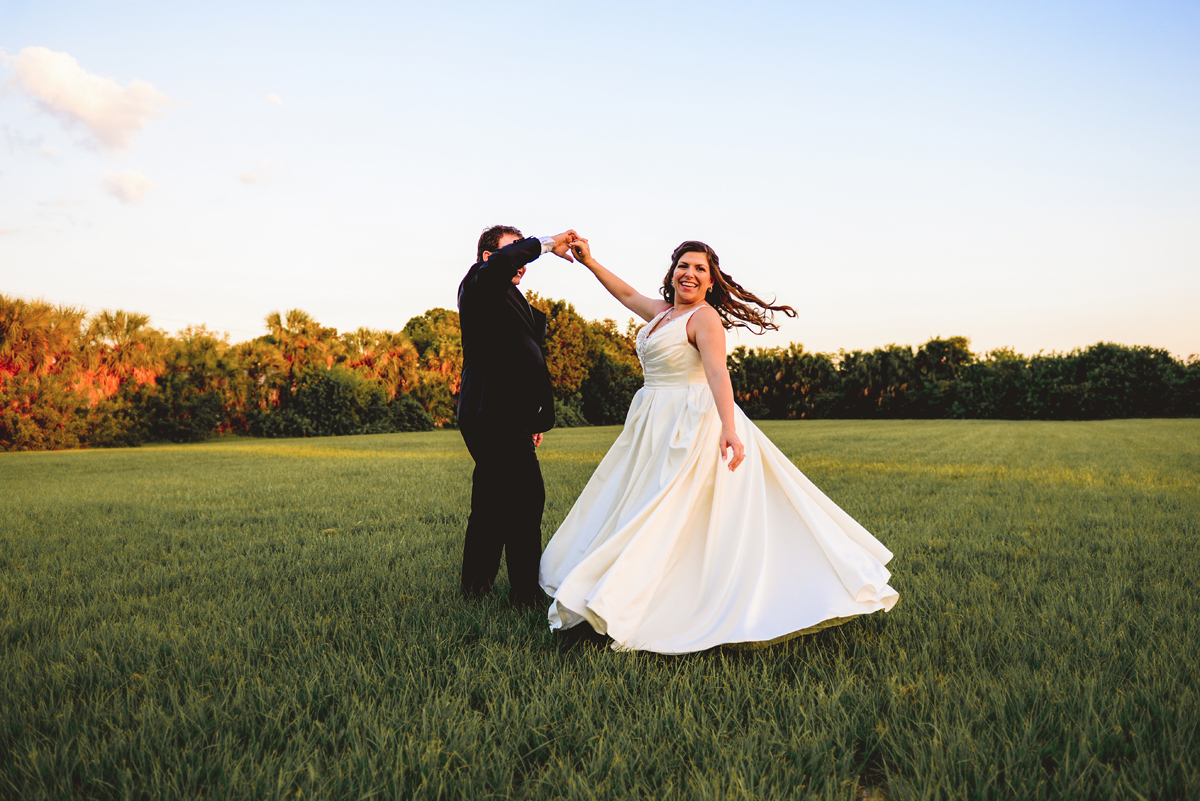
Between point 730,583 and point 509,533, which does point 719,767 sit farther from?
point 509,533

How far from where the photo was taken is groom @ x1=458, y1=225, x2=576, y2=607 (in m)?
3.64

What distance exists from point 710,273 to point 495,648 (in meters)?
2.42

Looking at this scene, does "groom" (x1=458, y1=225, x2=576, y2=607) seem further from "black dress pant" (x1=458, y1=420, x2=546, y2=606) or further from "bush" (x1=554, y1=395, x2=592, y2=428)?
"bush" (x1=554, y1=395, x2=592, y2=428)

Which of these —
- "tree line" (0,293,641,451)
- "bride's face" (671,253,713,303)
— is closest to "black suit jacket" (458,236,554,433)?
"bride's face" (671,253,713,303)

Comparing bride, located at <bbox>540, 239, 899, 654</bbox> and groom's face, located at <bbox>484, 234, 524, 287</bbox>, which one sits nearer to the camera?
bride, located at <bbox>540, 239, 899, 654</bbox>

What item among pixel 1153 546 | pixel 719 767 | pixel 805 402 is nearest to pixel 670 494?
pixel 719 767

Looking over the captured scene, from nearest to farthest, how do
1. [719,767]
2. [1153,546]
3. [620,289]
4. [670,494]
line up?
[719,767]
[670,494]
[620,289]
[1153,546]

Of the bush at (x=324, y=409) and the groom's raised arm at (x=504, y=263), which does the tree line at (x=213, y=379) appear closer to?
the bush at (x=324, y=409)

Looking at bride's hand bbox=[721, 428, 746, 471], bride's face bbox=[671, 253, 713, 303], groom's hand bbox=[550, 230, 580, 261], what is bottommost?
bride's hand bbox=[721, 428, 746, 471]

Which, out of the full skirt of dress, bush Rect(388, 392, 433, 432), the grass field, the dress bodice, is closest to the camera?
the grass field

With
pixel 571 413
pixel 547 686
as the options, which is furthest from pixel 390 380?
pixel 547 686

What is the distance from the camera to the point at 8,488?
1010cm

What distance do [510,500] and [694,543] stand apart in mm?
1140

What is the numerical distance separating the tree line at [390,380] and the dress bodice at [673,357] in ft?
49.2
